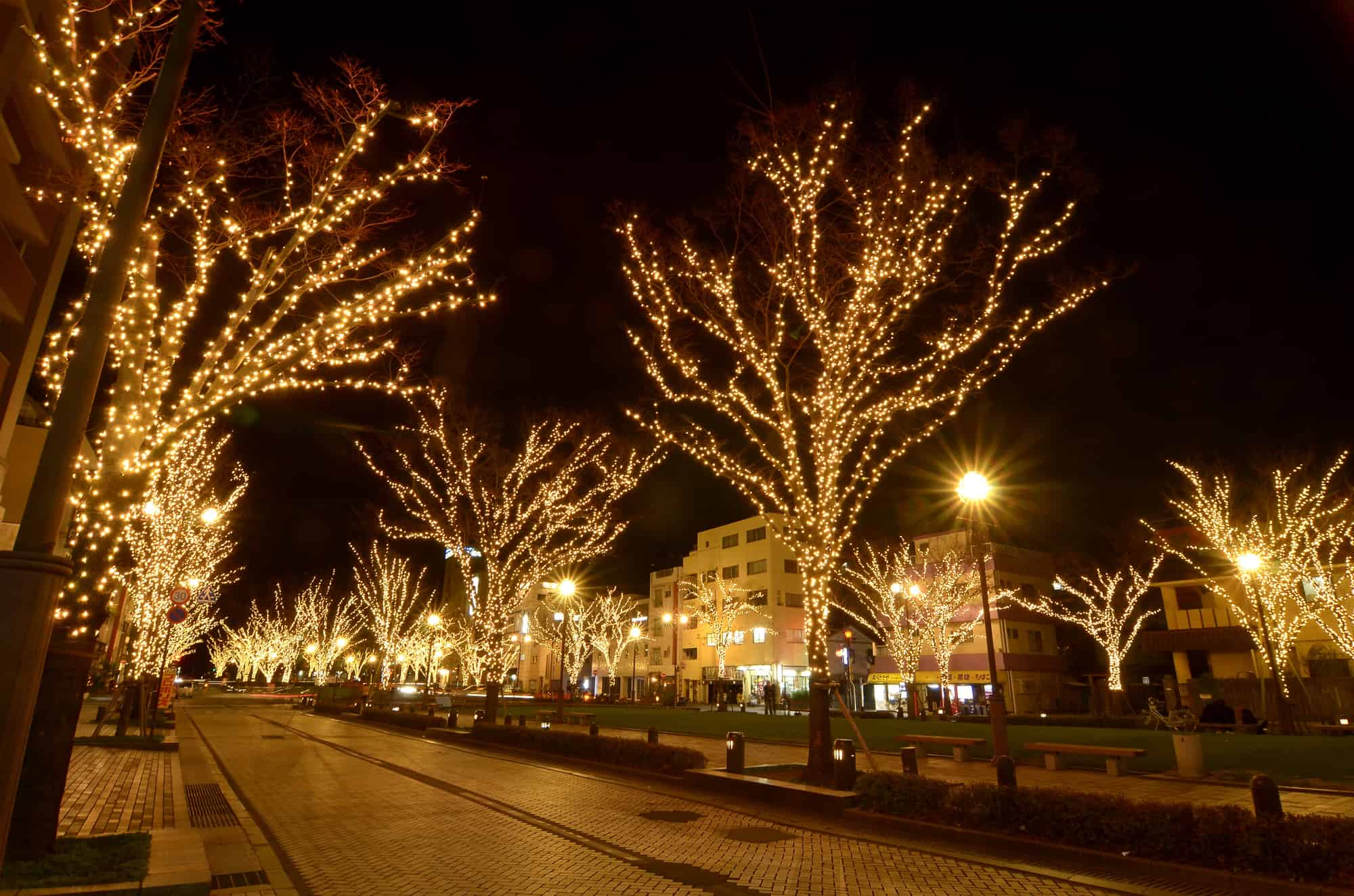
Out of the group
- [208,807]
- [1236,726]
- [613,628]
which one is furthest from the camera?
[613,628]

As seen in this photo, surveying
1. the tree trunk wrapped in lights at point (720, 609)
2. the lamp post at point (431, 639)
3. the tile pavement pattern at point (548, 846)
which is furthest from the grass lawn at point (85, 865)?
the tree trunk wrapped in lights at point (720, 609)

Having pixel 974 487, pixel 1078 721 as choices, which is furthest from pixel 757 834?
pixel 1078 721

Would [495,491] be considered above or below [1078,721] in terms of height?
above

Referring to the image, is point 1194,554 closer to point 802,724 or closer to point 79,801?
point 802,724

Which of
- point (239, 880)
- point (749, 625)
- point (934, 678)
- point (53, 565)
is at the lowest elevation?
point (239, 880)

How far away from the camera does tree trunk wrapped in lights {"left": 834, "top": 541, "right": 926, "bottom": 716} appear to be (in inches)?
1457

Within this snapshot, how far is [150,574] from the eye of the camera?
22.9 m

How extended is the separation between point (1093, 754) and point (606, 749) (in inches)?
398

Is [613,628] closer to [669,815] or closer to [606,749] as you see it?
[606,749]

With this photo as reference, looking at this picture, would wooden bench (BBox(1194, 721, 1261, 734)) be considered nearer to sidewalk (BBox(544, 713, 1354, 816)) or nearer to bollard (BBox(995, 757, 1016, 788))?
sidewalk (BBox(544, 713, 1354, 816))

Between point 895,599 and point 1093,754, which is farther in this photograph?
point 895,599

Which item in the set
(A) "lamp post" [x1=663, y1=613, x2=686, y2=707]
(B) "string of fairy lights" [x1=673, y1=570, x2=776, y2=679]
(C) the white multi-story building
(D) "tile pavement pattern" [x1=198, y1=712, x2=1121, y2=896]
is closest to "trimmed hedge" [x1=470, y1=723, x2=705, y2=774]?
(D) "tile pavement pattern" [x1=198, y1=712, x2=1121, y2=896]

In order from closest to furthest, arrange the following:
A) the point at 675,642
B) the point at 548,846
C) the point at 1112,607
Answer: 1. the point at 548,846
2. the point at 1112,607
3. the point at 675,642

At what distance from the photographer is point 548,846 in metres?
8.51
